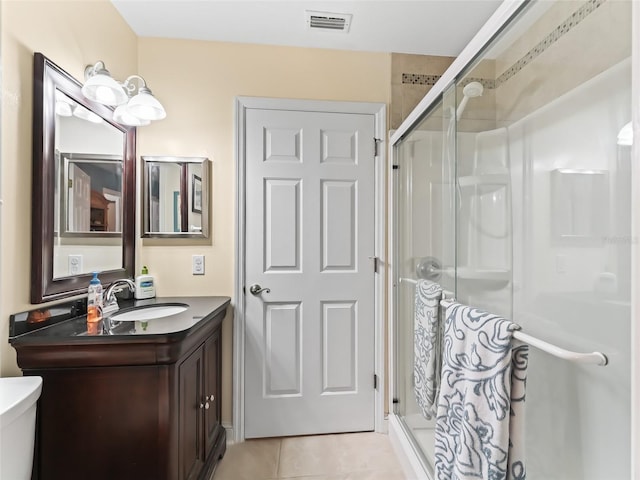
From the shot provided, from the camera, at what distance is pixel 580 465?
915mm

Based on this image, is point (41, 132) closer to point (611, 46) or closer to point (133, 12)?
point (133, 12)

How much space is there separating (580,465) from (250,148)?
1988mm

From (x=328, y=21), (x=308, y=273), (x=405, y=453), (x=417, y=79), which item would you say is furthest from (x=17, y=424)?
(x=417, y=79)

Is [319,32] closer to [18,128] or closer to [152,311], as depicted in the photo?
[18,128]

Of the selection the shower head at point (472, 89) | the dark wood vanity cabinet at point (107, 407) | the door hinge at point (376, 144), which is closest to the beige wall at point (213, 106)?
the door hinge at point (376, 144)

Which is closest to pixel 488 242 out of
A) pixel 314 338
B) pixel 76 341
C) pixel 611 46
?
pixel 611 46

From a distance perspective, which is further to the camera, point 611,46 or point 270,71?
point 270,71

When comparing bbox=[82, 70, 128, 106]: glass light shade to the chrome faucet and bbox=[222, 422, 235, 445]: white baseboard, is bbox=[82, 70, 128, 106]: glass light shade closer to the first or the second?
the chrome faucet

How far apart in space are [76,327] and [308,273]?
114cm

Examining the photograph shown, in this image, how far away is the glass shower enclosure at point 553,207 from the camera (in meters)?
0.78

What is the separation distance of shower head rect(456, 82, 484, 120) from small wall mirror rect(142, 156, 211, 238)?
141 centimetres

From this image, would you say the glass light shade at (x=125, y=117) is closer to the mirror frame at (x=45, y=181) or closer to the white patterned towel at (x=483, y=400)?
the mirror frame at (x=45, y=181)

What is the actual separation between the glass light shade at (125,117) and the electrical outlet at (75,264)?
74cm

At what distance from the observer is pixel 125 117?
159 centimetres
